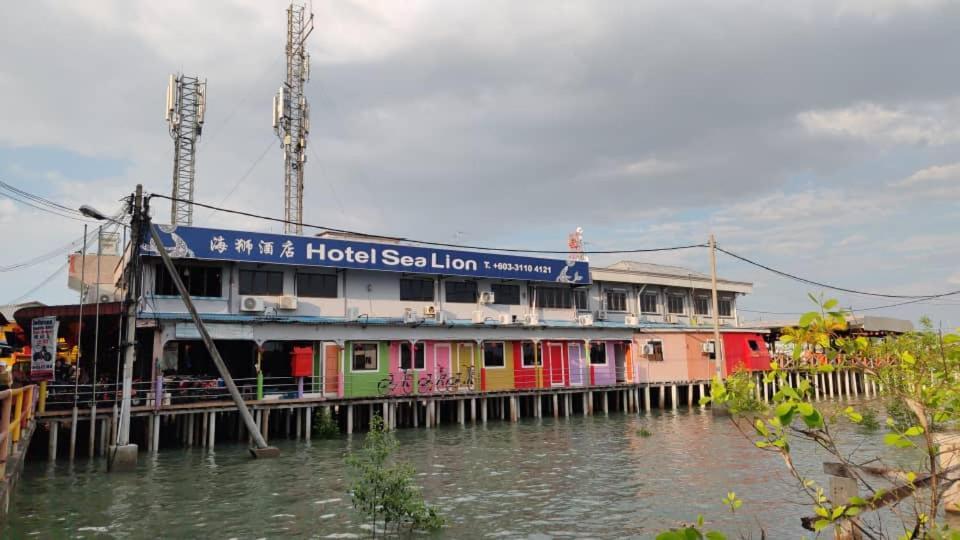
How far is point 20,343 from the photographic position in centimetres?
3033

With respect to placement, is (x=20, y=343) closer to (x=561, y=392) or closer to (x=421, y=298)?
(x=421, y=298)

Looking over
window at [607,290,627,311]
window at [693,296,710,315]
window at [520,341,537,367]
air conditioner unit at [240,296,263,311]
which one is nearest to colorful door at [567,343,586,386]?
window at [520,341,537,367]

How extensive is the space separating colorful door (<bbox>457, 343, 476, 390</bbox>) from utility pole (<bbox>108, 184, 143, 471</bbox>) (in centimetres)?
1574

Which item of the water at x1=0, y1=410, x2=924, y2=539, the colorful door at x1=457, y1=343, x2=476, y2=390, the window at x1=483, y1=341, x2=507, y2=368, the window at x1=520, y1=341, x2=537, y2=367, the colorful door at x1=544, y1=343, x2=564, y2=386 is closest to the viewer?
the water at x1=0, y1=410, x2=924, y2=539

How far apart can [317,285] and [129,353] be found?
11017 mm

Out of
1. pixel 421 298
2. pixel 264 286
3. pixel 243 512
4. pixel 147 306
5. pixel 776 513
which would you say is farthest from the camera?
pixel 421 298

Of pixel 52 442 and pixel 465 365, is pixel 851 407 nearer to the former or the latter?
pixel 52 442

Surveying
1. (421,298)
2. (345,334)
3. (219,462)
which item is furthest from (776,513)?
(421,298)

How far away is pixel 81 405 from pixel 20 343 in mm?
10135

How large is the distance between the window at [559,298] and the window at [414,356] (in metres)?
8.23

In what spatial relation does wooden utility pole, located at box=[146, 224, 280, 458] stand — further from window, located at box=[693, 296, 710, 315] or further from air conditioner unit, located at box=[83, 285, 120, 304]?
window, located at box=[693, 296, 710, 315]

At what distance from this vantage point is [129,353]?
19.4 m

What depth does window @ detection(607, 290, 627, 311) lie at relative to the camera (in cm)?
4112

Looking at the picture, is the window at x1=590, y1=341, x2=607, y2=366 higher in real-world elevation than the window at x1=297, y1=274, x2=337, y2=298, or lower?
lower
